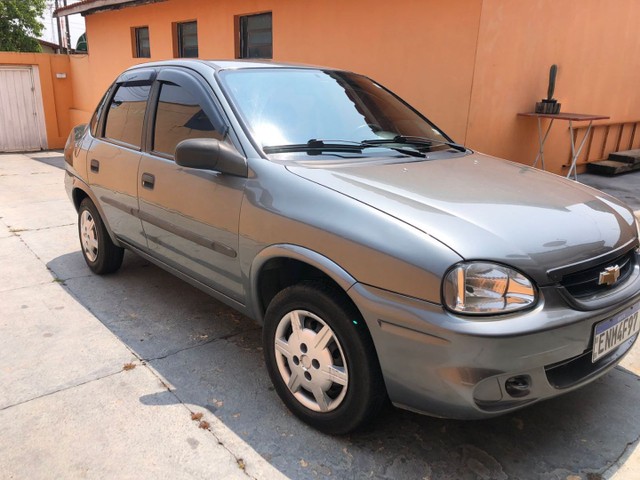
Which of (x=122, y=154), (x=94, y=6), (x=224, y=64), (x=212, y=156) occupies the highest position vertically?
(x=94, y=6)

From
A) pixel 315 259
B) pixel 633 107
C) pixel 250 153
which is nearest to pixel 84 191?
pixel 250 153

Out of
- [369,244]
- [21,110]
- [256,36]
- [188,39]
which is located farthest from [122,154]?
[21,110]

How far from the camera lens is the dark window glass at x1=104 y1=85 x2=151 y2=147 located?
3769 millimetres

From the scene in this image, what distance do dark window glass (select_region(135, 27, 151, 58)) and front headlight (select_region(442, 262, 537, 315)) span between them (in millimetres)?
11779

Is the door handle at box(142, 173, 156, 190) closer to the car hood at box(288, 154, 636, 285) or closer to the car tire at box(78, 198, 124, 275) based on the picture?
the car tire at box(78, 198, 124, 275)

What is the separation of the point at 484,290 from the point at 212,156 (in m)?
1.51

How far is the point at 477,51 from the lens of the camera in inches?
242

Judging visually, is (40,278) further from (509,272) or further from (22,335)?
(509,272)

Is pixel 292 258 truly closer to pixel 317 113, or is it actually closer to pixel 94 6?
pixel 317 113

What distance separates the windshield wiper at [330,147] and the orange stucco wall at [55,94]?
1313cm

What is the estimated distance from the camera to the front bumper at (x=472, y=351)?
1.95m

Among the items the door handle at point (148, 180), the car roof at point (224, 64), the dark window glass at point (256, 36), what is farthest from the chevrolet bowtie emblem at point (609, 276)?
the dark window glass at point (256, 36)

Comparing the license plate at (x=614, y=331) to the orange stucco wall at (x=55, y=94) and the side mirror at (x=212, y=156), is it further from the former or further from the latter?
the orange stucco wall at (x=55, y=94)

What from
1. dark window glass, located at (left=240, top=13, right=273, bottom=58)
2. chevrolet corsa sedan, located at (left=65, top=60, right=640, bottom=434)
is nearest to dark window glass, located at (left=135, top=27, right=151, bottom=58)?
dark window glass, located at (left=240, top=13, right=273, bottom=58)
